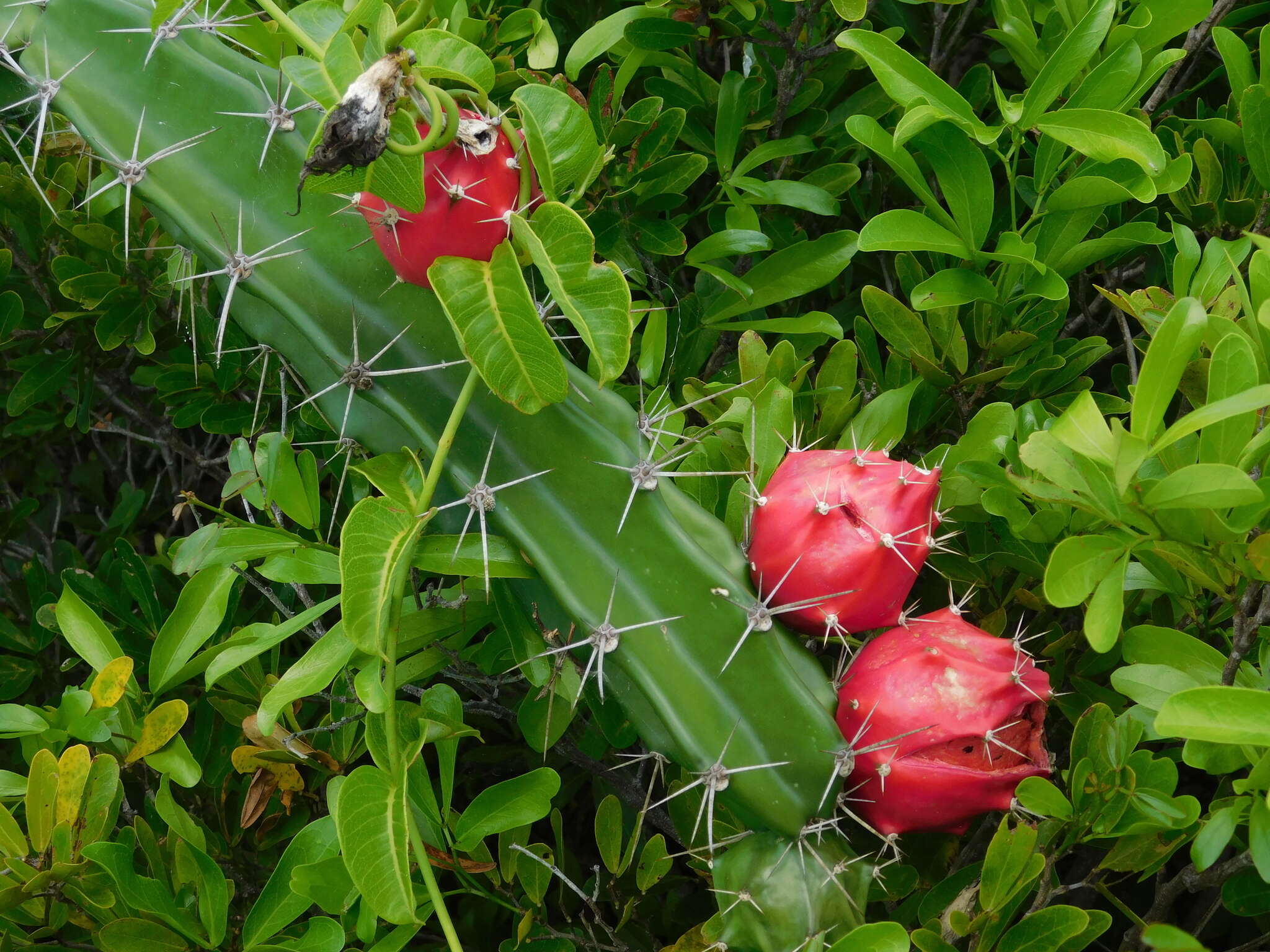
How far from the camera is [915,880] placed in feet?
3.67

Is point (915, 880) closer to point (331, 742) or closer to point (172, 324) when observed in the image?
point (331, 742)

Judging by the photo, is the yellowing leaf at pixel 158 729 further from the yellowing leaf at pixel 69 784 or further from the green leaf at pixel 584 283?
the green leaf at pixel 584 283

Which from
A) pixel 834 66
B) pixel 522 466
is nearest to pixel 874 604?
pixel 522 466

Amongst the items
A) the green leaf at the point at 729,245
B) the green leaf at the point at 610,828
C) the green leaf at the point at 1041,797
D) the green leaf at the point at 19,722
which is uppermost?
the green leaf at the point at 729,245

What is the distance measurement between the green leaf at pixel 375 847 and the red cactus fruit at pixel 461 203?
18.7 inches

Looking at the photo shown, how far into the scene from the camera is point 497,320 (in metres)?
0.91

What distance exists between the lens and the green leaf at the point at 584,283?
90cm

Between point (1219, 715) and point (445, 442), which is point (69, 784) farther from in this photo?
point (1219, 715)

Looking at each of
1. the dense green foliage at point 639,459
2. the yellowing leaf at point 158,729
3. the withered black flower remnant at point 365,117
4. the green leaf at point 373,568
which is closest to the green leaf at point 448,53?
the dense green foliage at point 639,459

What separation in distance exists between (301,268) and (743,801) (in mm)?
705

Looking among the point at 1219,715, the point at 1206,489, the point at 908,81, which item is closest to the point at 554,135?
the point at 908,81

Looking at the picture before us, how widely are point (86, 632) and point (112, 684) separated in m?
0.10

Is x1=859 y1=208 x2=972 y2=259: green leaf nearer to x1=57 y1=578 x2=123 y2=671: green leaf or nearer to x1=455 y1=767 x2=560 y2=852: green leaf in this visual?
x1=455 y1=767 x2=560 y2=852: green leaf

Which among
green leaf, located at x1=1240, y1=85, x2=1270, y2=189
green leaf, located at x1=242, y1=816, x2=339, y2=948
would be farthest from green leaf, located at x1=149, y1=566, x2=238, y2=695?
green leaf, located at x1=1240, y1=85, x2=1270, y2=189
